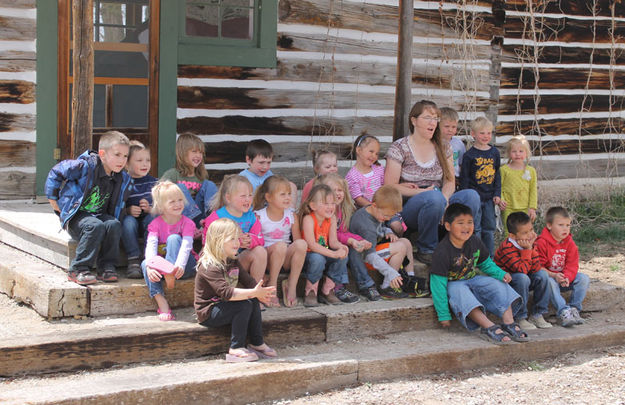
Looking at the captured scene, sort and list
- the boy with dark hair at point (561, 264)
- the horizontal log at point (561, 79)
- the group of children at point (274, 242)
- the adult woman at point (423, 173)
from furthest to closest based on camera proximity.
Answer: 1. the horizontal log at point (561, 79)
2. the adult woman at point (423, 173)
3. the boy with dark hair at point (561, 264)
4. the group of children at point (274, 242)

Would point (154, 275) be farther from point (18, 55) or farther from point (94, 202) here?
point (18, 55)

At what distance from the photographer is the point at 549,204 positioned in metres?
8.89

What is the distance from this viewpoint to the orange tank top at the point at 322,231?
5.27 meters

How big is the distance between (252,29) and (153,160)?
1603 millimetres

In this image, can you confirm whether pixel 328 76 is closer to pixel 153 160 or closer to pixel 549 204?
pixel 153 160

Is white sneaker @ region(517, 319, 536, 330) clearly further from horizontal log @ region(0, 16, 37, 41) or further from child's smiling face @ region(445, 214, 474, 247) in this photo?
horizontal log @ region(0, 16, 37, 41)

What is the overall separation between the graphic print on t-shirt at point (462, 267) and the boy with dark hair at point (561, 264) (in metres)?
0.68

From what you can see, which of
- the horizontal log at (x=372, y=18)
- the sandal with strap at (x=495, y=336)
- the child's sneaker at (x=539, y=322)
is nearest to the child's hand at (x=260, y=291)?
the sandal with strap at (x=495, y=336)

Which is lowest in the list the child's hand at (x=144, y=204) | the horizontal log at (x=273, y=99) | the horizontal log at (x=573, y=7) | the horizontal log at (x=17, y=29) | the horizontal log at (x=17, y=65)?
the child's hand at (x=144, y=204)

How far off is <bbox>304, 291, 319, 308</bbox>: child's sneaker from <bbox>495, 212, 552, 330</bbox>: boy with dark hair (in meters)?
1.40

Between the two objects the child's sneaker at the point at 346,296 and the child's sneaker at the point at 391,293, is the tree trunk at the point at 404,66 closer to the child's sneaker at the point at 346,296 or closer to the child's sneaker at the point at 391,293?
the child's sneaker at the point at 391,293

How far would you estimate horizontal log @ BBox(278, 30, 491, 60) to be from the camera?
7.57 m

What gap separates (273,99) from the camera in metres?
7.56

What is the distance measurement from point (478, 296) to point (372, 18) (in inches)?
149
